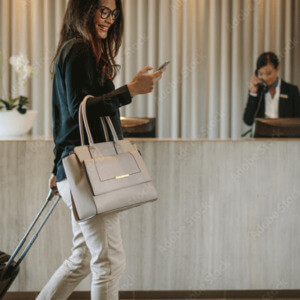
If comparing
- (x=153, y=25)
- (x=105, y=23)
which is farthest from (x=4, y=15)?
(x=105, y=23)

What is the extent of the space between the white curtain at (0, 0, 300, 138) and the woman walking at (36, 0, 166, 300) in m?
2.74

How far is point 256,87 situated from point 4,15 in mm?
2473

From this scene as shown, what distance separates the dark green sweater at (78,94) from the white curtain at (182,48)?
279cm

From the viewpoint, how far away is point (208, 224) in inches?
78.1

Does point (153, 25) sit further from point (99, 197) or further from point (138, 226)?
point (99, 197)

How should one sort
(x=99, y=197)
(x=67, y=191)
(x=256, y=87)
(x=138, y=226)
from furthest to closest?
(x=256, y=87) < (x=138, y=226) < (x=67, y=191) < (x=99, y=197)

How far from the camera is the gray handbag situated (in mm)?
1154

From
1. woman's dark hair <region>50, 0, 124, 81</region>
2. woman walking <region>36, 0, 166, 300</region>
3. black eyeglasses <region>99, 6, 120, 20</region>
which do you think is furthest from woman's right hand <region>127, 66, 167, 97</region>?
black eyeglasses <region>99, 6, 120, 20</region>

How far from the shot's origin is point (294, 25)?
4.20 m

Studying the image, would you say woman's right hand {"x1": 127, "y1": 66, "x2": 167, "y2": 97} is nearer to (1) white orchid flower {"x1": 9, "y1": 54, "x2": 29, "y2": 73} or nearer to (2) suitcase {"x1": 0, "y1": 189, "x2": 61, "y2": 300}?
(2) suitcase {"x1": 0, "y1": 189, "x2": 61, "y2": 300}

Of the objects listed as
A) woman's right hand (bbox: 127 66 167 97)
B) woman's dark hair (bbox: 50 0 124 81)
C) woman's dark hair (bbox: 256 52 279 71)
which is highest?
woman's dark hair (bbox: 256 52 279 71)

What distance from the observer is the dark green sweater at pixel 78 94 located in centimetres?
121

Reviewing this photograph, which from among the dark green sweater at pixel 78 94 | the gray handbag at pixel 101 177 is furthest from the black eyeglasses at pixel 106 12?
the gray handbag at pixel 101 177

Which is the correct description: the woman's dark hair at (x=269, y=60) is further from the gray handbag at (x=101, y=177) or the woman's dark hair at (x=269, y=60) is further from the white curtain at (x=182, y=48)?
the gray handbag at (x=101, y=177)
